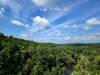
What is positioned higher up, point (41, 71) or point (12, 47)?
point (12, 47)

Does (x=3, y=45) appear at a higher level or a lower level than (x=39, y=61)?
higher

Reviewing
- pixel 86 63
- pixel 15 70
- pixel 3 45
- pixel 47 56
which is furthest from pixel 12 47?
pixel 86 63

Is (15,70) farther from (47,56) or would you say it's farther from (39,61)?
(47,56)

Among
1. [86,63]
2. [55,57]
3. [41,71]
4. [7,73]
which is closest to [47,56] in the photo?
[55,57]

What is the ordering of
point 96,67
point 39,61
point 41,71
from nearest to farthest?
point 96,67 < point 41,71 < point 39,61

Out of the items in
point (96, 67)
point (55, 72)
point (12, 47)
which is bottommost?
point (55, 72)

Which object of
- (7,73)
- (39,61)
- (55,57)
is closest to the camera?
(7,73)

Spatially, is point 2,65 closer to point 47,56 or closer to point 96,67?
point 47,56

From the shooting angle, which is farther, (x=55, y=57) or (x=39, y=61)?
(x=55, y=57)

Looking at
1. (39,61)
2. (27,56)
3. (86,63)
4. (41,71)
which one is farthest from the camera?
(27,56)
